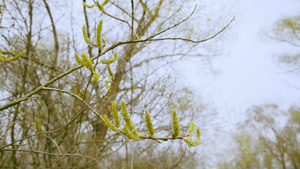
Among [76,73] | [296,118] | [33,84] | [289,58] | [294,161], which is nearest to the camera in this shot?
[76,73]

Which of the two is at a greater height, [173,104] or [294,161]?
[173,104]

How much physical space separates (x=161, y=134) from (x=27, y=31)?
2.01m

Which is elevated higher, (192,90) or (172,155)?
(192,90)

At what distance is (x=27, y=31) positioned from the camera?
7.91ft

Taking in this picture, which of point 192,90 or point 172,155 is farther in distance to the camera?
point 192,90

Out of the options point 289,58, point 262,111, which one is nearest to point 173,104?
point 289,58

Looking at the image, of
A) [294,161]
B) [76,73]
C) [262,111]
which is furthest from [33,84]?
[294,161]

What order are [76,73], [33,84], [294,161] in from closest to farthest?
[76,73]
[33,84]
[294,161]

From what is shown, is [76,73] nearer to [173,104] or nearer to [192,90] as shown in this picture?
[173,104]

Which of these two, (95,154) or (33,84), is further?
(33,84)

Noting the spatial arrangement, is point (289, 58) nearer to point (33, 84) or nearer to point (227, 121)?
point (227, 121)

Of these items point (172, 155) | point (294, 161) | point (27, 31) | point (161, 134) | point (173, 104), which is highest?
point (27, 31)

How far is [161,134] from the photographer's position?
8.45ft

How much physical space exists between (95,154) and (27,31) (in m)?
1.63
